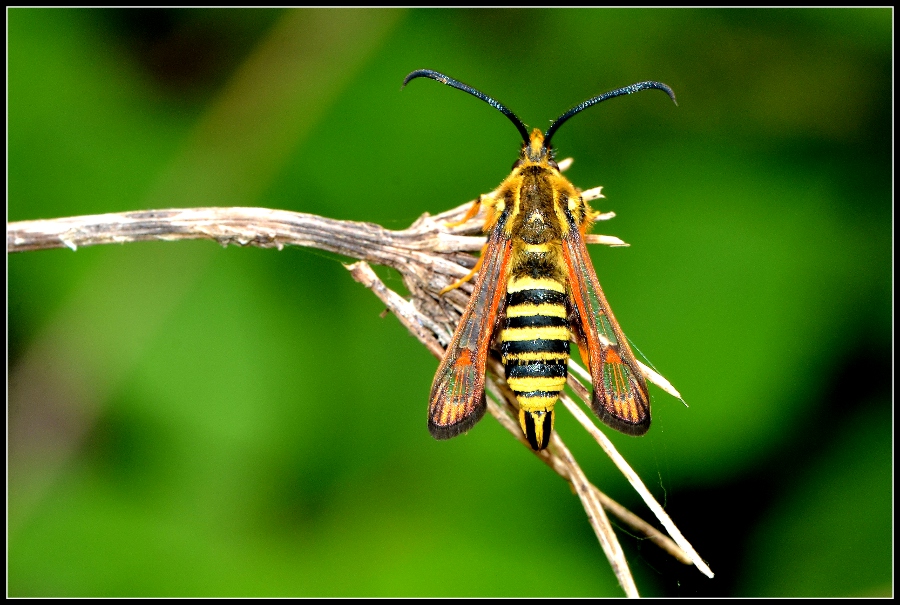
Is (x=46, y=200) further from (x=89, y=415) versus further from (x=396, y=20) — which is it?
(x=396, y=20)

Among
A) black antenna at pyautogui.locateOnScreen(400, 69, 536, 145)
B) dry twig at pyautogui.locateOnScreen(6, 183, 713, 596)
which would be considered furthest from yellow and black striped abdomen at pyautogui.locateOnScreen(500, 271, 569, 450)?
black antenna at pyautogui.locateOnScreen(400, 69, 536, 145)

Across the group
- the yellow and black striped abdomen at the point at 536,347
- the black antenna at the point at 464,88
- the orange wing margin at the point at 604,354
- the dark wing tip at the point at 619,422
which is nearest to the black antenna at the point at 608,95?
the black antenna at the point at 464,88

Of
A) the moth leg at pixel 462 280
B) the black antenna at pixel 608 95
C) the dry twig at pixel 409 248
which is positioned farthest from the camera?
the black antenna at pixel 608 95

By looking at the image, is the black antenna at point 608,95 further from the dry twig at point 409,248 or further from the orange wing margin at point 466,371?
the orange wing margin at point 466,371

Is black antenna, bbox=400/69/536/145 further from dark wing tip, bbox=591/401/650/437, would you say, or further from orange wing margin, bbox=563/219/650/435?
dark wing tip, bbox=591/401/650/437

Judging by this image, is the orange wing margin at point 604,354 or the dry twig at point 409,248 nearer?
the dry twig at point 409,248

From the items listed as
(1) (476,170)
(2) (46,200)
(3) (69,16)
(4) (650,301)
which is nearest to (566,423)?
(4) (650,301)

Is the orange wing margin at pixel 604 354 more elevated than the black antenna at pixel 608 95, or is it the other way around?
the black antenna at pixel 608 95

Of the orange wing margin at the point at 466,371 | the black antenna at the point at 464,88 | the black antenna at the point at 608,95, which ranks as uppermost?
the black antenna at the point at 608,95
